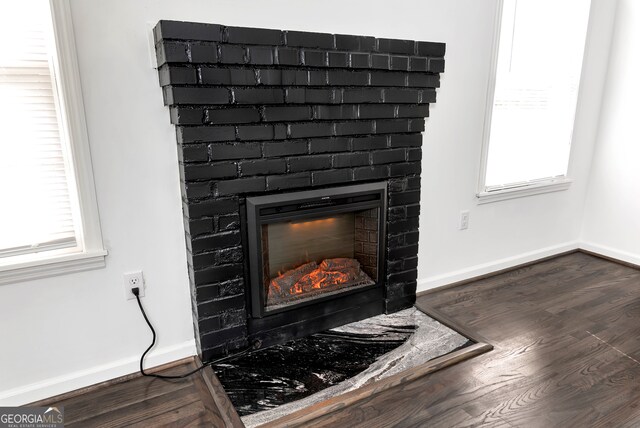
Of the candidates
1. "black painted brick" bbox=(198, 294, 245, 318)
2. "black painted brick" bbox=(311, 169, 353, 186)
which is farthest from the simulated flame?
"black painted brick" bbox=(311, 169, 353, 186)

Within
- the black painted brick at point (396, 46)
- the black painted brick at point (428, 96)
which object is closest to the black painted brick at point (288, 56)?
the black painted brick at point (396, 46)

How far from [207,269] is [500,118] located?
2.12m

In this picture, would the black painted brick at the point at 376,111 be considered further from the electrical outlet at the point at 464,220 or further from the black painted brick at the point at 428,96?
the electrical outlet at the point at 464,220

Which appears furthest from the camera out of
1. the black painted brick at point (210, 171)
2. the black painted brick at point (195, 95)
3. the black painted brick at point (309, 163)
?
the black painted brick at point (309, 163)

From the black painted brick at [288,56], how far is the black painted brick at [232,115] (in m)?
0.24

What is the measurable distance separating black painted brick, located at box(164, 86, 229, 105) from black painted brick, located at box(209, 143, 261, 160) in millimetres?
182

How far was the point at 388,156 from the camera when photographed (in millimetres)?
2191

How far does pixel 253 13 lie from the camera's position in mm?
1799

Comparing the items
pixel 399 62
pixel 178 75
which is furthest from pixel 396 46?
pixel 178 75

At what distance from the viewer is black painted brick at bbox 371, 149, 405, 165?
215 centimetres

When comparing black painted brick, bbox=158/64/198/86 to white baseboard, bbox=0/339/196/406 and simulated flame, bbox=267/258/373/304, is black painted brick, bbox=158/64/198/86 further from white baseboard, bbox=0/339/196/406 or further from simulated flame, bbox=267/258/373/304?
white baseboard, bbox=0/339/196/406

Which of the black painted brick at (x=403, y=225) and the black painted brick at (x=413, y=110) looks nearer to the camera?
the black painted brick at (x=413, y=110)

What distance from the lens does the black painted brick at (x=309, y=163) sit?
6.29ft

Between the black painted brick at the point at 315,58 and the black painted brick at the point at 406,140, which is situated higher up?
the black painted brick at the point at 315,58
